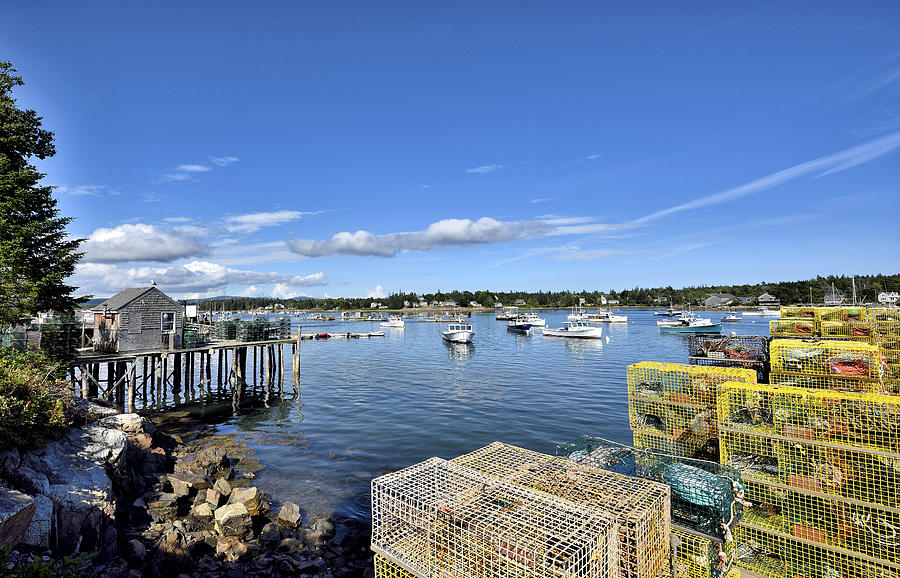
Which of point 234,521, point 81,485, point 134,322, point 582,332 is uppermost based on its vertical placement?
point 134,322

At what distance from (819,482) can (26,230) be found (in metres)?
20.6

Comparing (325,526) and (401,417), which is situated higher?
(325,526)

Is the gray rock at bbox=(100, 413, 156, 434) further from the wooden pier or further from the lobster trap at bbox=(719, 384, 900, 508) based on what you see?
the lobster trap at bbox=(719, 384, 900, 508)

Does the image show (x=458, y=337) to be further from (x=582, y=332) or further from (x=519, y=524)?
(x=519, y=524)

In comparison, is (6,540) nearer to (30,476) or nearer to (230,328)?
(30,476)

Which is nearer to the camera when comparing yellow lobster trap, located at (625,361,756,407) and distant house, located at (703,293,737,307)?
yellow lobster trap, located at (625,361,756,407)

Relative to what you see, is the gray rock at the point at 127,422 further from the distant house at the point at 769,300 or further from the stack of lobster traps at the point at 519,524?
the distant house at the point at 769,300

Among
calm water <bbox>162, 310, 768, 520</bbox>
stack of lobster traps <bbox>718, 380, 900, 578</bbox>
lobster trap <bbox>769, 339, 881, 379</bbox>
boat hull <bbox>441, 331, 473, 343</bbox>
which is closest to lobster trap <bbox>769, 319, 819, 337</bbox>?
lobster trap <bbox>769, 339, 881, 379</bbox>

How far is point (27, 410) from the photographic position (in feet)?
31.8

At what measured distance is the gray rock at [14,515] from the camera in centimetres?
631

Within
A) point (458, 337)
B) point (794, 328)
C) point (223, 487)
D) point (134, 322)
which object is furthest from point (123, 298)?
point (458, 337)

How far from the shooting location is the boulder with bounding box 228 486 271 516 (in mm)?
11250

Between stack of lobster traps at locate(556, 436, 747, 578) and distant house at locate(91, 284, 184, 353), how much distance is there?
24.1 meters

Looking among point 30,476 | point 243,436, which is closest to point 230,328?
point 243,436
